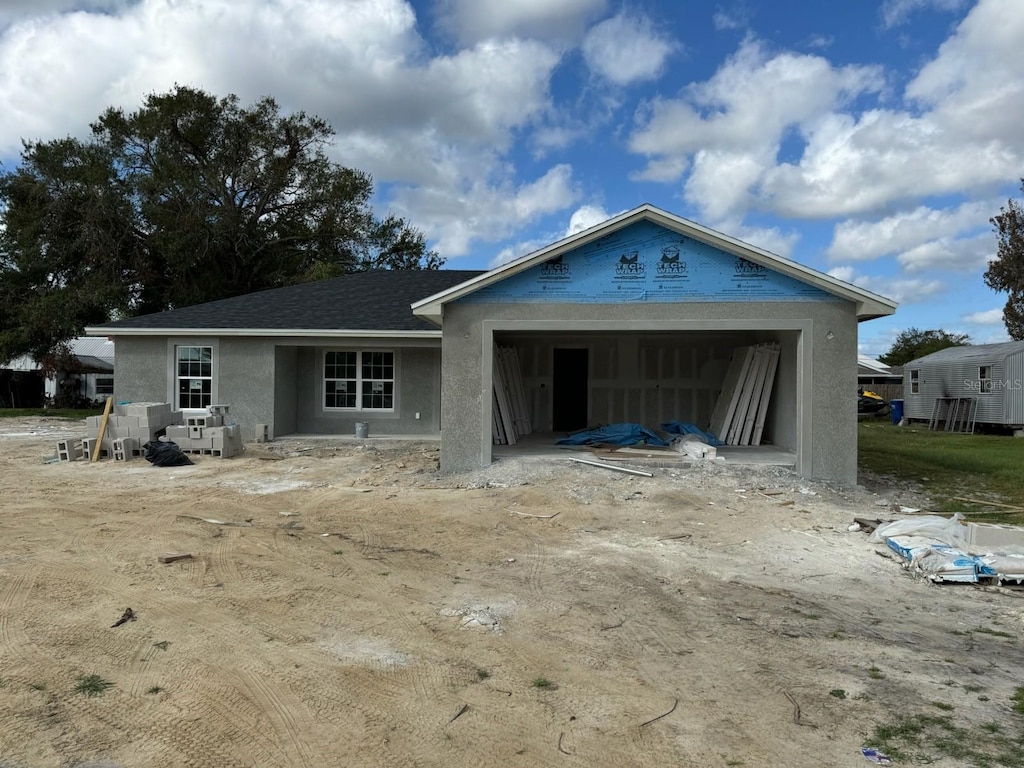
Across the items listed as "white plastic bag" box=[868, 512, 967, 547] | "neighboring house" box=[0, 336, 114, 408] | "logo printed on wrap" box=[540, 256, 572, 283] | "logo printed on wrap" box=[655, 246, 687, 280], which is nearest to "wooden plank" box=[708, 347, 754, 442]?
"logo printed on wrap" box=[655, 246, 687, 280]

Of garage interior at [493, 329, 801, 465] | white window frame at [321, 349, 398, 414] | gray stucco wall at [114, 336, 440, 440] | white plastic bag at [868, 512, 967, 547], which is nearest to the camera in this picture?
white plastic bag at [868, 512, 967, 547]

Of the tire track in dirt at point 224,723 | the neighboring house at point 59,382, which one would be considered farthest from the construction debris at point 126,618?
the neighboring house at point 59,382

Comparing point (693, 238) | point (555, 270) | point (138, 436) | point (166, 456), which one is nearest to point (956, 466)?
point (693, 238)

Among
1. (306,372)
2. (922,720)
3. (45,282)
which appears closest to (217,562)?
(922,720)

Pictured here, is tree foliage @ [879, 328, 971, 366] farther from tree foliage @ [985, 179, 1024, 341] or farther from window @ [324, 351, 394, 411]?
window @ [324, 351, 394, 411]

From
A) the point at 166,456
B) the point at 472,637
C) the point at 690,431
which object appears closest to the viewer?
the point at 472,637

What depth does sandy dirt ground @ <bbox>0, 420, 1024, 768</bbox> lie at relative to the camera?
12.3 feet

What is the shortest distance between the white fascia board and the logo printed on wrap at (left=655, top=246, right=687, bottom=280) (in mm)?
6161

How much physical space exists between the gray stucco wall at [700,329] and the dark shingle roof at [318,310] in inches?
189

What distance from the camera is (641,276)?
12.4 m

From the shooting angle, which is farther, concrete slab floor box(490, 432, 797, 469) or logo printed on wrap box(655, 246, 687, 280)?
concrete slab floor box(490, 432, 797, 469)

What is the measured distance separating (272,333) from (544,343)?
264 inches

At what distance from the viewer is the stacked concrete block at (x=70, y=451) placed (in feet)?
48.1

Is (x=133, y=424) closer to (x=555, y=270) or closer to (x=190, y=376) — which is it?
(x=190, y=376)
